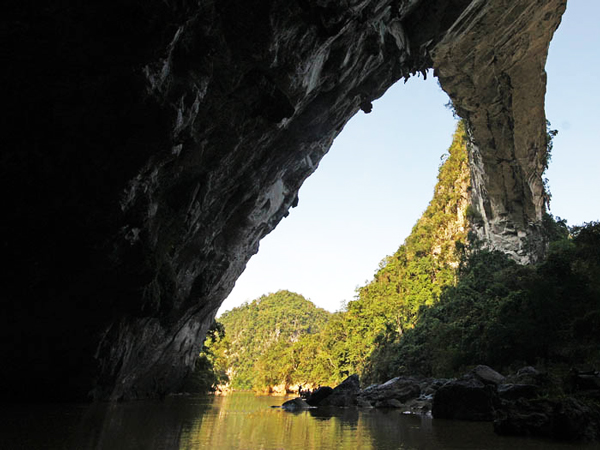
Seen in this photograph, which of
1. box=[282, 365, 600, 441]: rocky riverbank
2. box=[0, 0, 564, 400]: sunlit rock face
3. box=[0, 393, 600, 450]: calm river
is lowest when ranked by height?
box=[0, 393, 600, 450]: calm river

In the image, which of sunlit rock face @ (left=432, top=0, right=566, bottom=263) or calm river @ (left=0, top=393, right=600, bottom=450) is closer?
calm river @ (left=0, top=393, right=600, bottom=450)

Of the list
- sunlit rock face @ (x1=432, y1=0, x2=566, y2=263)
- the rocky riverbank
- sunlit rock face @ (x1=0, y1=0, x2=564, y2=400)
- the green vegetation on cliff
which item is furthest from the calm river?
sunlit rock face @ (x1=432, y1=0, x2=566, y2=263)

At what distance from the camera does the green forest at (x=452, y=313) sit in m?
17.0

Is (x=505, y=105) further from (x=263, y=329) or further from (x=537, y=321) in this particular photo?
(x=263, y=329)

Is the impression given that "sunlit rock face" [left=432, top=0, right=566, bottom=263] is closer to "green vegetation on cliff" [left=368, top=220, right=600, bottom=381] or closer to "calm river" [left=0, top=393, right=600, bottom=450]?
"green vegetation on cliff" [left=368, top=220, right=600, bottom=381]

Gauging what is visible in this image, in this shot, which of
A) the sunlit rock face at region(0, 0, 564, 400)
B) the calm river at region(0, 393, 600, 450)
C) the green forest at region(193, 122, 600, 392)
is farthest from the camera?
the green forest at region(193, 122, 600, 392)

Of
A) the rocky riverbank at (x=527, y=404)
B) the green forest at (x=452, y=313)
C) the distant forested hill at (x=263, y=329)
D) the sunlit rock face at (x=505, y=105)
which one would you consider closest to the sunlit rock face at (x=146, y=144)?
the rocky riverbank at (x=527, y=404)

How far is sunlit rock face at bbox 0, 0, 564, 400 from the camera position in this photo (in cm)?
618

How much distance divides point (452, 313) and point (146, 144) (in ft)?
93.2

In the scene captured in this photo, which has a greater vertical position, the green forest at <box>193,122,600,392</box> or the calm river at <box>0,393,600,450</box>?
the green forest at <box>193,122,600,392</box>

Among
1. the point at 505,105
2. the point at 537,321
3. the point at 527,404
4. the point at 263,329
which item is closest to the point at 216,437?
the point at 527,404

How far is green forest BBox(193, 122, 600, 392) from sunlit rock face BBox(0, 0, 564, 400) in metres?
12.1

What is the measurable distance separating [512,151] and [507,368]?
23419mm

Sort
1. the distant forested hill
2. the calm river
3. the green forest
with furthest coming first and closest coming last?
the distant forested hill → the green forest → the calm river
